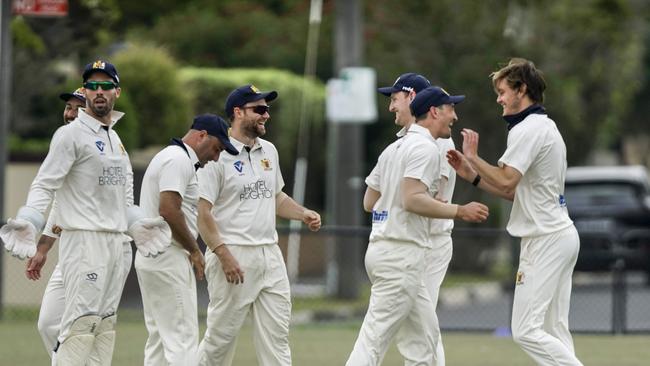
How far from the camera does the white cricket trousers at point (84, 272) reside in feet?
31.6

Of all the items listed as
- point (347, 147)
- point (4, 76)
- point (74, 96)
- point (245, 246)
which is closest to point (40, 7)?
point (4, 76)

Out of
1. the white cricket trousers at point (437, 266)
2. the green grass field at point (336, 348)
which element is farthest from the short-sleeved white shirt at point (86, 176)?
the green grass field at point (336, 348)

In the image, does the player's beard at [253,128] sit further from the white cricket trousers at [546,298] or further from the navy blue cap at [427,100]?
the white cricket trousers at [546,298]

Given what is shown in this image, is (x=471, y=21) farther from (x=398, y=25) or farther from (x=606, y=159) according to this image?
(x=606, y=159)

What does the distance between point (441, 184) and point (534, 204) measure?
4.63ft

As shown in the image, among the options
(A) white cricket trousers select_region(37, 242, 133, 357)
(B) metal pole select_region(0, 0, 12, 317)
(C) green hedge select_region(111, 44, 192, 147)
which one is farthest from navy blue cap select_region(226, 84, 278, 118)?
(C) green hedge select_region(111, 44, 192, 147)

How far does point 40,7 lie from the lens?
17.9m

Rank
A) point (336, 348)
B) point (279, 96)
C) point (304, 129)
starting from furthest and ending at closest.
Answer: point (304, 129)
point (279, 96)
point (336, 348)

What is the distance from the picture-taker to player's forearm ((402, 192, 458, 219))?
31.8 ft

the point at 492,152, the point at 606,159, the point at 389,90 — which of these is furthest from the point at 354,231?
the point at 606,159

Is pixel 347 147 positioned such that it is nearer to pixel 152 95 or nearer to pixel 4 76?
pixel 152 95

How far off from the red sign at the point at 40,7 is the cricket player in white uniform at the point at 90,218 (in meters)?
8.13

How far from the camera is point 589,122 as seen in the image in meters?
34.6

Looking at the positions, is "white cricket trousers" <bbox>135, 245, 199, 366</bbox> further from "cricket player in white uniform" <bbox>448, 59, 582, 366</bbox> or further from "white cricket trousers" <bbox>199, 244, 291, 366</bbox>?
"cricket player in white uniform" <bbox>448, 59, 582, 366</bbox>
